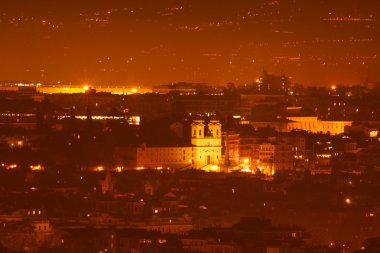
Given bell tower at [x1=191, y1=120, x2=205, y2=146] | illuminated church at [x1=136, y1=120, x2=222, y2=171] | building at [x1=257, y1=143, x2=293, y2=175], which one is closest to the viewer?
Result: illuminated church at [x1=136, y1=120, x2=222, y2=171]

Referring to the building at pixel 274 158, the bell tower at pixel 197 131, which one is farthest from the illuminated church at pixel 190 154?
the building at pixel 274 158

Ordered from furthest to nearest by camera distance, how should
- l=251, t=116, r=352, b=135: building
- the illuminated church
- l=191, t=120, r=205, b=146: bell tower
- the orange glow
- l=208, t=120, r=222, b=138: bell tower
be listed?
l=251, t=116, r=352, b=135: building
l=208, t=120, r=222, b=138: bell tower
l=191, t=120, r=205, b=146: bell tower
the illuminated church
the orange glow

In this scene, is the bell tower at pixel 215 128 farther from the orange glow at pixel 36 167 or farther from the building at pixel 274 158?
the orange glow at pixel 36 167

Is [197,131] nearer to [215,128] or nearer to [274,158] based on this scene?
[215,128]

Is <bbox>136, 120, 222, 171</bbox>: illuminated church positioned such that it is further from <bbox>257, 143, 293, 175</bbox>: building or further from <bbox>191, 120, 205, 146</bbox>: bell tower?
<bbox>257, 143, 293, 175</bbox>: building

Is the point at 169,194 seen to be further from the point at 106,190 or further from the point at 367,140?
the point at 367,140

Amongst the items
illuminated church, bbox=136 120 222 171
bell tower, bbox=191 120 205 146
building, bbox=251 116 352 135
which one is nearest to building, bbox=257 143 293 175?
illuminated church, bbox=136 120 222 171

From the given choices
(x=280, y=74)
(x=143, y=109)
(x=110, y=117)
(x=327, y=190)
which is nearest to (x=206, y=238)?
(x=327, y=190)

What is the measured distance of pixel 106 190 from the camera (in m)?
33.5

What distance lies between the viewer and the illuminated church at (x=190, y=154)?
3825 cm

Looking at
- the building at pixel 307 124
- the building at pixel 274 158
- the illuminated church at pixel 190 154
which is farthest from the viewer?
the building at pixel 307 124

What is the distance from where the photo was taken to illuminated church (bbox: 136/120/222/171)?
126ft

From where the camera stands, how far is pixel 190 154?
38781mm

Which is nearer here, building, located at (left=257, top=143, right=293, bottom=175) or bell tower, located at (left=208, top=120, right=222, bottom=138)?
building, located at (left=257, top=143, right=293, bottom=175)
